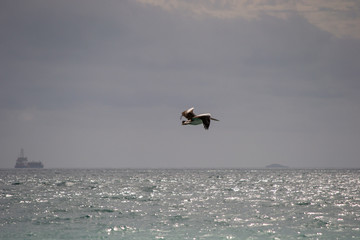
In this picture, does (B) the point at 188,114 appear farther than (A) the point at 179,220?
No

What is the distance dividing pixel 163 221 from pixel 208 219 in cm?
395

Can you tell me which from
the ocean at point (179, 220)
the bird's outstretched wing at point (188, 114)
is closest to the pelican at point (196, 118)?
the bird's outstretched wing at point (188, 114)

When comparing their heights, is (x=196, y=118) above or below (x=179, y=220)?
above

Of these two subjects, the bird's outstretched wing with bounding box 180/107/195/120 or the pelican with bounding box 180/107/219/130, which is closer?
the pelican with bounding box 180/107/219/130

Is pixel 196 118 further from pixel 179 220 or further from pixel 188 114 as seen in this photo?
pixel 179 220

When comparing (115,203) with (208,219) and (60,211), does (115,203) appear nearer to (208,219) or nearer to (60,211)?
(60,211)

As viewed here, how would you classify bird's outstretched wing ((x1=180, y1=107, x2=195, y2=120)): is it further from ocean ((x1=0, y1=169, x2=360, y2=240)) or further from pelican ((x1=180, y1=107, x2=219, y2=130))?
ocean ((x1=0, y1=169, x2=360, y2=240))

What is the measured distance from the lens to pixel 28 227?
36.6 m

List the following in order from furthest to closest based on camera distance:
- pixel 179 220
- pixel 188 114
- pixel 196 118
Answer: pixel 179 220
pixel 188 114
pixel 196 118

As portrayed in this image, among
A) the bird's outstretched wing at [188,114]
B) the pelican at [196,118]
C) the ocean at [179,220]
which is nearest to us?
the pelican at [196,118]

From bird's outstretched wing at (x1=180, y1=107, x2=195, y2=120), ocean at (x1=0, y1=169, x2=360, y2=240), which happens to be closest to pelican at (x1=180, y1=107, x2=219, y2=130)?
bird's outstretched wing at (x1=180, y1=107, x2=195, y2=120)

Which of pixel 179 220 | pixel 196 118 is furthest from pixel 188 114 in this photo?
pixel 179 220

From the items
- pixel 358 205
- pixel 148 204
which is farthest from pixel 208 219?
pixel 358 205

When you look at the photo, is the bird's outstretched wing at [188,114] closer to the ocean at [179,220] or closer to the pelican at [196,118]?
the pelican at [196,118]
